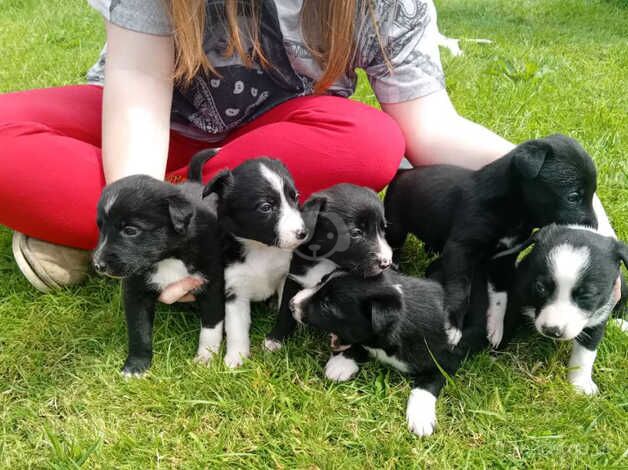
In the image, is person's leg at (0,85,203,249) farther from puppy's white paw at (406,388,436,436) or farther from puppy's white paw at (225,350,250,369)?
puppy's white paw at (406,388,436,436)

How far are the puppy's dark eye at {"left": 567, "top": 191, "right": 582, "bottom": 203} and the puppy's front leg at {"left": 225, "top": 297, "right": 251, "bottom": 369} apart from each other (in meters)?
1.68

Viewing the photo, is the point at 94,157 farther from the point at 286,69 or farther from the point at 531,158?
the point at 531,158

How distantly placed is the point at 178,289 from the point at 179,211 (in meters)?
0.46

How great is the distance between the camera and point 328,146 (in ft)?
10.5

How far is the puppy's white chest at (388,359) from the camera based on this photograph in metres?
2.74

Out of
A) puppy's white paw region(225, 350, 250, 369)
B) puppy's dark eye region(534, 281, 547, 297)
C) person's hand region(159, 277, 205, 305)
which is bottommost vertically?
puppy's white paw region(225, 350, 250, 369)

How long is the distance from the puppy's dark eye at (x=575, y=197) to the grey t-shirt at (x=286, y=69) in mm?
1098

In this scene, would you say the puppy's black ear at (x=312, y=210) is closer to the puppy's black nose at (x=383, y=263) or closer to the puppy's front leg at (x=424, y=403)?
the puppy's black nose at (x=383, y=263)

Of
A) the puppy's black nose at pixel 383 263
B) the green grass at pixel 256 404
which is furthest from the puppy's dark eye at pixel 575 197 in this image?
the puppy's black nose at pixel 383 263

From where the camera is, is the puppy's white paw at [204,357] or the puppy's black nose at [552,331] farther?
the puppy's white paw at [204,357]

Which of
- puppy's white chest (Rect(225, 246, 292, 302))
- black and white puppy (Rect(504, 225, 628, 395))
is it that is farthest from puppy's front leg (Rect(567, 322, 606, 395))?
puppy's white chest (Rect(225, 246, 292, 302))

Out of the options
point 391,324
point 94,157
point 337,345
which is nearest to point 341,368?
point 337,345

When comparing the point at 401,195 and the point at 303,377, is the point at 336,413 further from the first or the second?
the point at 401,195

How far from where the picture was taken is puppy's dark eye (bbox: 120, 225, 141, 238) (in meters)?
2.52
